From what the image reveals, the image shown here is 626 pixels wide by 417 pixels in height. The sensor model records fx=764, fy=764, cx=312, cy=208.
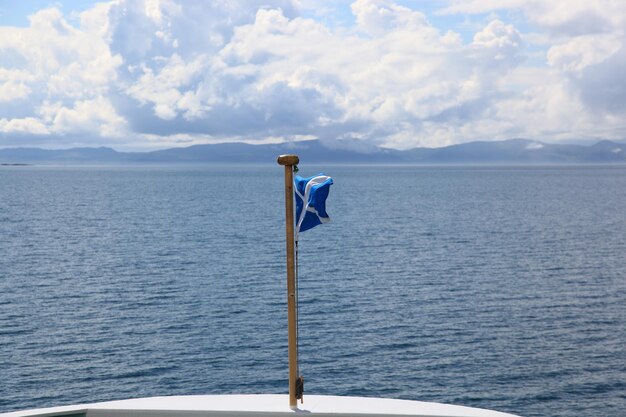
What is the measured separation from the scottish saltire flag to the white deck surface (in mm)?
2882

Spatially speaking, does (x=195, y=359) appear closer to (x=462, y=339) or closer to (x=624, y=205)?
(x=462, y=339)

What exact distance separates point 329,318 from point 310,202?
3094cm

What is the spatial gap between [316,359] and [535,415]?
33.7 feet

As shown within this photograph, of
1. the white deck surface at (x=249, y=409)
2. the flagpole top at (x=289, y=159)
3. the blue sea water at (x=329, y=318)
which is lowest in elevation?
the blue sea water at (x=329, y=318)

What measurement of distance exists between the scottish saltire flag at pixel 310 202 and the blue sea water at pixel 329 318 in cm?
1994

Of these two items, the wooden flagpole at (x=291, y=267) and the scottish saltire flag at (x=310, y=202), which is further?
the scottish saltire flag at (x=310, y=202)

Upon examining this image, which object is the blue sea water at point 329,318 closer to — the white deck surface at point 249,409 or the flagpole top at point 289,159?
the white deck surface at point 249,409

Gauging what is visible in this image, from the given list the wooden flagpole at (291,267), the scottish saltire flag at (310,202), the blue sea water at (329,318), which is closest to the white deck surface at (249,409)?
the wooden flagpole at (291,267)

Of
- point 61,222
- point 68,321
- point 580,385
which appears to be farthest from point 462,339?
point 61,222

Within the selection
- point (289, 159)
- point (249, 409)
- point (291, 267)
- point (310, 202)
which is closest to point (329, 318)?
point (310, 202)

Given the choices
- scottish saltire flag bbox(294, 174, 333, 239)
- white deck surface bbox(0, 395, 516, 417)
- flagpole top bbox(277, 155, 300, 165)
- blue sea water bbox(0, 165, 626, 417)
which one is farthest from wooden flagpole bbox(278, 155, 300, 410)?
blue sea water bbox(0, 165, 626, 417)

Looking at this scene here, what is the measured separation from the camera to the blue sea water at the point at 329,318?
32156 mm

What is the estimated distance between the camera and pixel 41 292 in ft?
165

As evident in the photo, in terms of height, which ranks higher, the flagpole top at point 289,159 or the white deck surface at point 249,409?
the flagpole top at point 289,159
